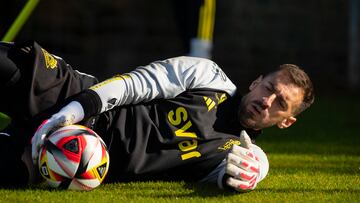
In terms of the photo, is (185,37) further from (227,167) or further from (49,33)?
(49,33)

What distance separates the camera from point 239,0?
385 inches

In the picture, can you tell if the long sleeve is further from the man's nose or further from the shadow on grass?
the shadow on grass

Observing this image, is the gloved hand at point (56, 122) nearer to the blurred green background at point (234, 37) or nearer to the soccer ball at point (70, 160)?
the soccer ball at point (70, 160)

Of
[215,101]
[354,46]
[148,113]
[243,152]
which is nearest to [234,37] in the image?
[354,46]

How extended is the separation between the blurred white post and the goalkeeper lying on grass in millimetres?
7053

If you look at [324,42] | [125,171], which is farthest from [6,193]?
[324,42]

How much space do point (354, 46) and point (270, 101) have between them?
727 cm

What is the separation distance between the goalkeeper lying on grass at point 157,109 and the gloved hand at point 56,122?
9cm

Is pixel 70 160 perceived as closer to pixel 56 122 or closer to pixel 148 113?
pixel 56 122

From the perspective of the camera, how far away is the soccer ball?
9.39 ft

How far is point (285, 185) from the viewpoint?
3201 millimetres

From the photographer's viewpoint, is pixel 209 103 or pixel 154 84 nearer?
pixel 154 84

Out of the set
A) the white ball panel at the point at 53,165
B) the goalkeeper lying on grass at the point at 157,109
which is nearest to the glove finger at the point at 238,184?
the goalkeeper lying on grass at the point at 157,109

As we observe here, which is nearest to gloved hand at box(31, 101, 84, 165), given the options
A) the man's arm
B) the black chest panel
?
the man's arm
